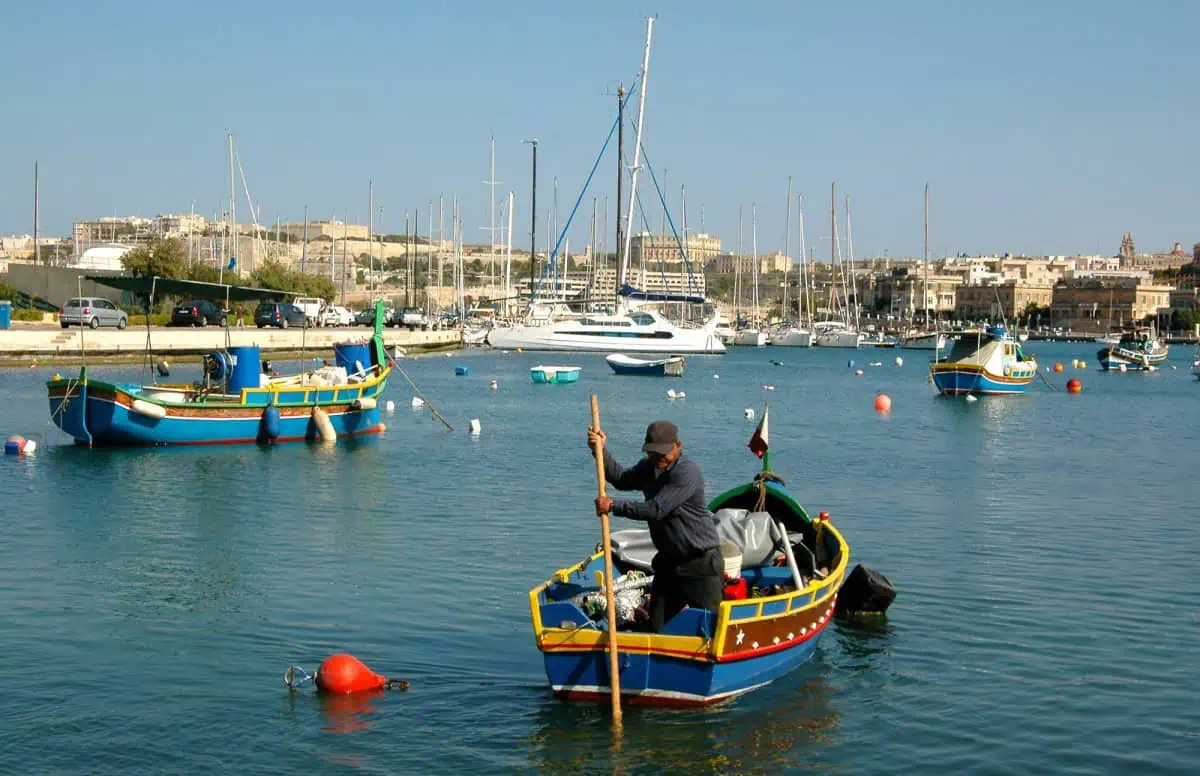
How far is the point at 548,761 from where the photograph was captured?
489 inches

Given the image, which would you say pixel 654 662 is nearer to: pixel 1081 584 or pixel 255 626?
pixel 255 626

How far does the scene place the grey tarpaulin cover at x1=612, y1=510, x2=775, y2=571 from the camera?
15.4 meters

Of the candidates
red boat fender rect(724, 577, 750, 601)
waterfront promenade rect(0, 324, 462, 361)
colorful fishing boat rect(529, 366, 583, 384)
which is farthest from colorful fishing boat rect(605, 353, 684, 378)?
red boat fender rect(724, 577, 750, 601)

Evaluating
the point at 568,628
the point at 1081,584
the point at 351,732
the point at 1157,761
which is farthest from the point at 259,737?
the point at 1081,584

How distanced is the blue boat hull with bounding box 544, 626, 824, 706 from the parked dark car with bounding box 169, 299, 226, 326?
218 feet

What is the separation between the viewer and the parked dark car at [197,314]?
7594 centimetres

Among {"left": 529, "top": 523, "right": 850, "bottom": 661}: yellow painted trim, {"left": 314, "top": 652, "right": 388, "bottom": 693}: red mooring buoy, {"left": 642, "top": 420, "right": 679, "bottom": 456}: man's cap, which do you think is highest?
{"left": 642, "top": 420, "right": 679, "bottom": 456}: man's cap

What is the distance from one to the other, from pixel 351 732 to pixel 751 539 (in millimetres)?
4836

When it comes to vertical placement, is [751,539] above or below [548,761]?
above

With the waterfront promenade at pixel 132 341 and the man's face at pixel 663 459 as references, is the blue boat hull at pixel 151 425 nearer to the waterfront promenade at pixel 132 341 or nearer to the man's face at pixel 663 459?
the waterfront promenade at pixel 132 341

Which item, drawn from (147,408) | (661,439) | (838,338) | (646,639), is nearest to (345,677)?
(646,639)

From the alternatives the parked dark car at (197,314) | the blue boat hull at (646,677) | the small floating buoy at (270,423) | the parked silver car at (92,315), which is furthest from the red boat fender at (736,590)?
the parked dark car at (197,314)

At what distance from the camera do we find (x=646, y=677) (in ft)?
42.7

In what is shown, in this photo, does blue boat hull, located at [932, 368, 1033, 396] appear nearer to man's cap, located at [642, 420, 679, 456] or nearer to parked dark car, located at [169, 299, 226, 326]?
parked dark car, located at [169, 299, 226, 326]
